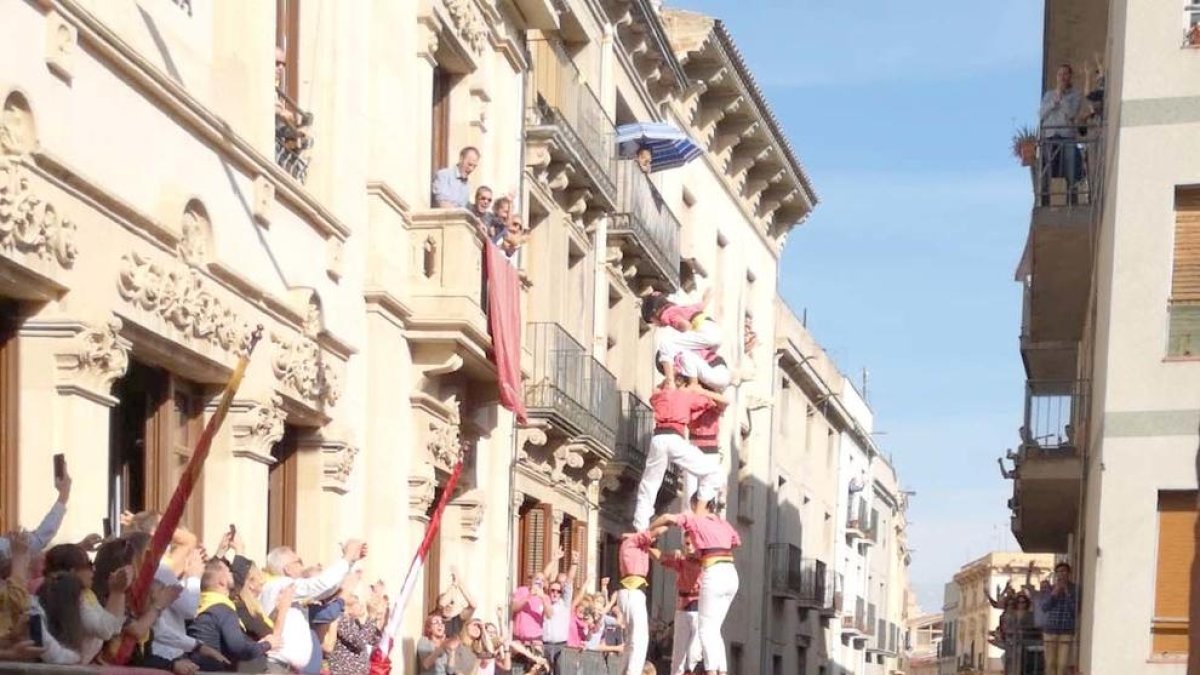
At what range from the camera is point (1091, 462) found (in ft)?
78.4

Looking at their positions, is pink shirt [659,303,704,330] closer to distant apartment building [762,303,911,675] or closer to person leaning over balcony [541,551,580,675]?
person leaning over balcony [541,551,580,675]

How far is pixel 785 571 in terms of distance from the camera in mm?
51125

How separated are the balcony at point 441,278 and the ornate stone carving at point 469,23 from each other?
2.41 meters

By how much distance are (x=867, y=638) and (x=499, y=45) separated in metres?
46.0

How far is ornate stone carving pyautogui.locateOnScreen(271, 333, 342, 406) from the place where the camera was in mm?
18609

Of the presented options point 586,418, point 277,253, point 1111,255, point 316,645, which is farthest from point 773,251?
point 316,645

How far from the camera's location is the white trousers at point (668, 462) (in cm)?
1873

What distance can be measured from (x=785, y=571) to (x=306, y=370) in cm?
3296

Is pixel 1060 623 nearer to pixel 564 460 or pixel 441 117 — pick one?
pixel 564 460

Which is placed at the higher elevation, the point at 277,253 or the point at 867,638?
the point at 277,253

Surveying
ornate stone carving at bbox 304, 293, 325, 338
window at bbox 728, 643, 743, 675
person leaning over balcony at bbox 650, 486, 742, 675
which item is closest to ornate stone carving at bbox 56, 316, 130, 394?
ornate stone carving at bbox 304, 293, 325, 338

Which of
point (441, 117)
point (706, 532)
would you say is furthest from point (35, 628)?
point (441, 117)

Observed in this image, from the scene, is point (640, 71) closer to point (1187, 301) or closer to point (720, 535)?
point (1187, 301)

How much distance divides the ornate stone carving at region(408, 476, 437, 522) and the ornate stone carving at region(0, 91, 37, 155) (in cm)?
908
